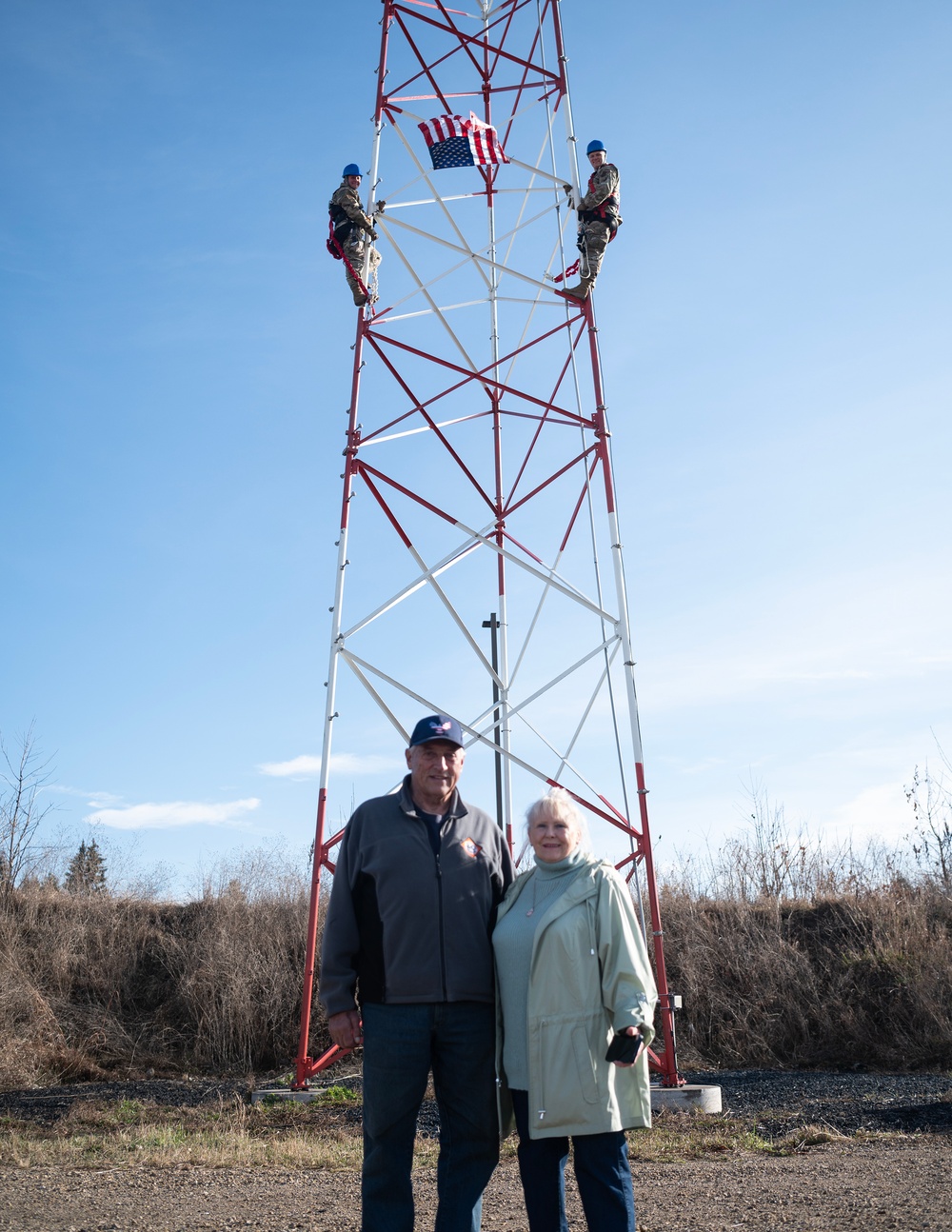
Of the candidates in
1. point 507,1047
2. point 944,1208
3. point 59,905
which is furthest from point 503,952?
point 59,905

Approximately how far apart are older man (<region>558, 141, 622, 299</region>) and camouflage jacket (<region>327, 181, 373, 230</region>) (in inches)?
75.8

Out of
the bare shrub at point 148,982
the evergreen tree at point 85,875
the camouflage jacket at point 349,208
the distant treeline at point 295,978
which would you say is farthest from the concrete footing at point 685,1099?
the evergreen tree at point 85,875

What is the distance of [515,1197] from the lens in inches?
207

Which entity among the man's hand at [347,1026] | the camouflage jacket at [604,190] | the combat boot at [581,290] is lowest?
the man's hand at [347,1026]

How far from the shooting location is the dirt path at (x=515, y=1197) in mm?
4492

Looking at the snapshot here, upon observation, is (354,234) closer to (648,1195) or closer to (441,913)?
(441,913)

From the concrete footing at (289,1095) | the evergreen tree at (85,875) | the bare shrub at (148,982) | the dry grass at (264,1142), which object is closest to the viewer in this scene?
the dry grass at (264,1142)

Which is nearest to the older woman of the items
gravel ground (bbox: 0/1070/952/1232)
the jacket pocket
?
the jacket pocket

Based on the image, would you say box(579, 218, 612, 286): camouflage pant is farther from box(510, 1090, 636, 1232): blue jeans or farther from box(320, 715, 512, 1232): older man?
box(510, 1090, 636, 1232): blue jeans

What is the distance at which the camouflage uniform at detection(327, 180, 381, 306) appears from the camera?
29.2 ft

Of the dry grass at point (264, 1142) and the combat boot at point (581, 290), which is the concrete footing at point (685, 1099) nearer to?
the dry grass at point (264, 1142)

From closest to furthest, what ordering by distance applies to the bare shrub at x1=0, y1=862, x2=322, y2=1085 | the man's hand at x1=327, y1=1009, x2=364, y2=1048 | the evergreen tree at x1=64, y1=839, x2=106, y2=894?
1. the man's hand at x1=327, y1=1009, x2=364, y2=1048
2. the bare shrub at x1=0, y1=862, x2=322, y2=1085
3. the evergreen tree at x1=64, y1=839, x2=106, y2=894

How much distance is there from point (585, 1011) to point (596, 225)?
7.73 m

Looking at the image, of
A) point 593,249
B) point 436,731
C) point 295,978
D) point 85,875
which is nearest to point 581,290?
point 593,249
